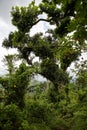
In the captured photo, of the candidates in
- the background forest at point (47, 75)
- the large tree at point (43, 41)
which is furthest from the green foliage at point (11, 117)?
the large tree at point (43, 41)

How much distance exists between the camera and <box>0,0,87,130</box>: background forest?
17.2 feet

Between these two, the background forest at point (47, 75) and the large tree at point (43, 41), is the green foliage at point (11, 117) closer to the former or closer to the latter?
the background forest at point (47, 75)

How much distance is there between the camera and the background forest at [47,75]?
5240 mm

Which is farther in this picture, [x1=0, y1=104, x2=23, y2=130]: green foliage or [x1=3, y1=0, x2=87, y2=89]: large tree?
[x1=3, y1=0, x2=87, y2=89]: large tree

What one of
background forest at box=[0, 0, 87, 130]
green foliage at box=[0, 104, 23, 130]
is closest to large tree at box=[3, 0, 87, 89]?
background forest at box=[0, 0, 87, 130]

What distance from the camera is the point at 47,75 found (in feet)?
75.4

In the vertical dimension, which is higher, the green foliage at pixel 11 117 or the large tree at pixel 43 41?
the large tree at pixel 43 41

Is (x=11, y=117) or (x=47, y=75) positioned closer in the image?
(x=11, y=117)

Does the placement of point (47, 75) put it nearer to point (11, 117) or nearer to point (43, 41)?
point (43, 41)

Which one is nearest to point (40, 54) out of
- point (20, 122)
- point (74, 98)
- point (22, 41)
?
point (22, 41)

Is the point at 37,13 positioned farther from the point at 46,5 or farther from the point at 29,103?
the point at 29,103

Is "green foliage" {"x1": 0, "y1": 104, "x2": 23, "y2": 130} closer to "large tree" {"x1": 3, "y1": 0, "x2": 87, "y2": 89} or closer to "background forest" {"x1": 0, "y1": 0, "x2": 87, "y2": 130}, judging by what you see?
"background forest" {"x1": 0, "y1": 0, "x2": 87, "y2": 130}

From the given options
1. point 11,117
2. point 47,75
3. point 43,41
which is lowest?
point 11,117

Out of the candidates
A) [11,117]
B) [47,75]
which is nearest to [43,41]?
[47,75]
